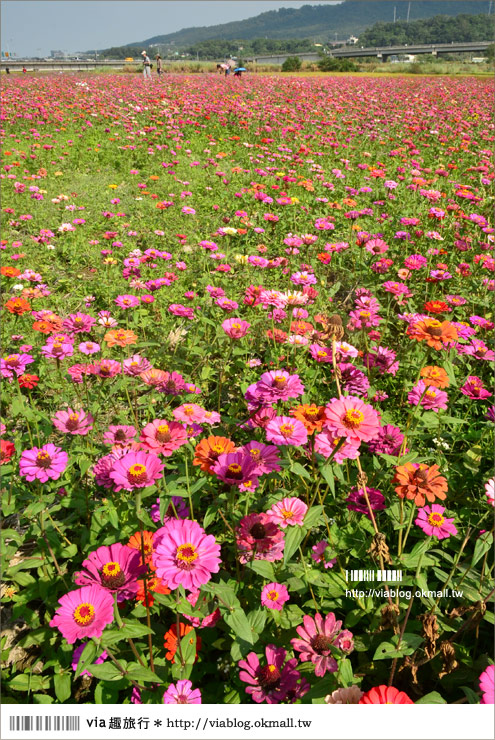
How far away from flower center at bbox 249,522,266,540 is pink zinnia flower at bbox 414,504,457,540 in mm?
514

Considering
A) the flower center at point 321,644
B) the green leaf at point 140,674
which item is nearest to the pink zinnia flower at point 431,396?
the flower center at point 321,644

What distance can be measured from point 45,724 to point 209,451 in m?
0.77

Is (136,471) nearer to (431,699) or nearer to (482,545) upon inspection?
(431,699)

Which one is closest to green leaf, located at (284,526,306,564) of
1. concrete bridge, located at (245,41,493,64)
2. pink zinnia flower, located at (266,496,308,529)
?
pink zinnia flower, located at (266,496,308,529)

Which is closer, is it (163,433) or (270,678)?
(270,678)

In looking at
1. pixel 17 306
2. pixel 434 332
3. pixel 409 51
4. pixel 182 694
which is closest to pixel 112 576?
pixel 182 694

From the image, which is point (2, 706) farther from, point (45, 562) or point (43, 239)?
point (43, 239)

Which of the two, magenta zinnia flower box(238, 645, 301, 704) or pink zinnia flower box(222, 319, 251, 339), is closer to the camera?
magenta zinnia flower box(238, 645, 301, 704)

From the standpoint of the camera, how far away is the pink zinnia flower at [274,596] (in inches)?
50.4

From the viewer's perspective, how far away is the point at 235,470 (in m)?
1.16

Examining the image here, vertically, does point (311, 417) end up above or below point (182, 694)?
above

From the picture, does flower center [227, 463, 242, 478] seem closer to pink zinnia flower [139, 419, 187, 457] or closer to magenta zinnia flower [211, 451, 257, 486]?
magenta zinnia flower [211, 451, 257, 486]

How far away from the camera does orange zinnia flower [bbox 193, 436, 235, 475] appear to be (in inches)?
51.1

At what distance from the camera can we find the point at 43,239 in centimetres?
386
